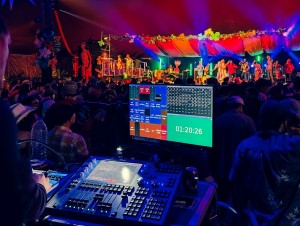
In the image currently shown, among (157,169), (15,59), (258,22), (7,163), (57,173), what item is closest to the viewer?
(7,163)

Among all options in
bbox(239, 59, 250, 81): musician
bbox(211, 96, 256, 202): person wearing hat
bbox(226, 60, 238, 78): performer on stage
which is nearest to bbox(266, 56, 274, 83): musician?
bbox(239, 59, 250, 81): musician

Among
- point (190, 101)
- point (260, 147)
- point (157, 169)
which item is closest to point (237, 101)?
point (260, 147)

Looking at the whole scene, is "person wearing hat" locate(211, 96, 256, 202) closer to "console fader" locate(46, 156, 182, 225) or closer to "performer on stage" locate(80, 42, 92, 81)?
"console fader" locate(46, 156, 182, 225)

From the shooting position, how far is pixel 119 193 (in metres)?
1.59

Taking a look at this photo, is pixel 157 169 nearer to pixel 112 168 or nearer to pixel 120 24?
pixel 112 168

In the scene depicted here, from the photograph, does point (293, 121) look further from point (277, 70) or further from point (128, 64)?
point (128, 64)

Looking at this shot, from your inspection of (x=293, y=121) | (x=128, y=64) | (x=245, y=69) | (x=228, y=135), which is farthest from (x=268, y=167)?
(x=245, y=69)

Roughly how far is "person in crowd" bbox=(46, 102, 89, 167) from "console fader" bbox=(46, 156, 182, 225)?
3.85 feet

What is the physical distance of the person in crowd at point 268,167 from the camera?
2.24 metres

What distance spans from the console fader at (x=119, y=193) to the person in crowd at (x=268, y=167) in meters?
0.84

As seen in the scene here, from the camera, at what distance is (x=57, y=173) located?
2.01 meters

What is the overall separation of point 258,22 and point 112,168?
15969 mm

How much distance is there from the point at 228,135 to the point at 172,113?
6.01 feet

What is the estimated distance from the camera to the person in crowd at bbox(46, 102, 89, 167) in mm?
2984
